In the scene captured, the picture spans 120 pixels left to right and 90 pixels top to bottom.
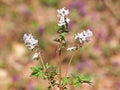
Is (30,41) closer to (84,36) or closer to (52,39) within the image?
(84,36)

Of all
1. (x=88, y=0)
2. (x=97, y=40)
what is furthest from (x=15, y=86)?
(x=88, y=0)

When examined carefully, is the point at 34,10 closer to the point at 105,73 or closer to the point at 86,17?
the point at 86,17

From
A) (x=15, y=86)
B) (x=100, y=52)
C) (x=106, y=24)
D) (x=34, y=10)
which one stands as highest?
(x=34, y=10)

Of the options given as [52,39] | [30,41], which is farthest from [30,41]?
[52,39]

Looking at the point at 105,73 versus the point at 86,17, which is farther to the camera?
the point at 86,17

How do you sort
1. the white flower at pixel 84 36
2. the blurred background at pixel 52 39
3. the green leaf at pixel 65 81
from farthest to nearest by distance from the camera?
the blurred background at pixel 52 39 → the green leaf at pixel 65 81 → the white flower at pixel 84 36

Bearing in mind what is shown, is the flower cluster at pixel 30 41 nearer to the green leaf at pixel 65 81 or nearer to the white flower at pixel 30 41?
the white flower at pixel 30 41

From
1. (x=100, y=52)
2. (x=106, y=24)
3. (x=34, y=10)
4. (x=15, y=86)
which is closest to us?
(x=15, y=86)

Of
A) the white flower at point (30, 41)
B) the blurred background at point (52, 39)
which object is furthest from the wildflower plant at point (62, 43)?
the blurred background at point (52, 39)
